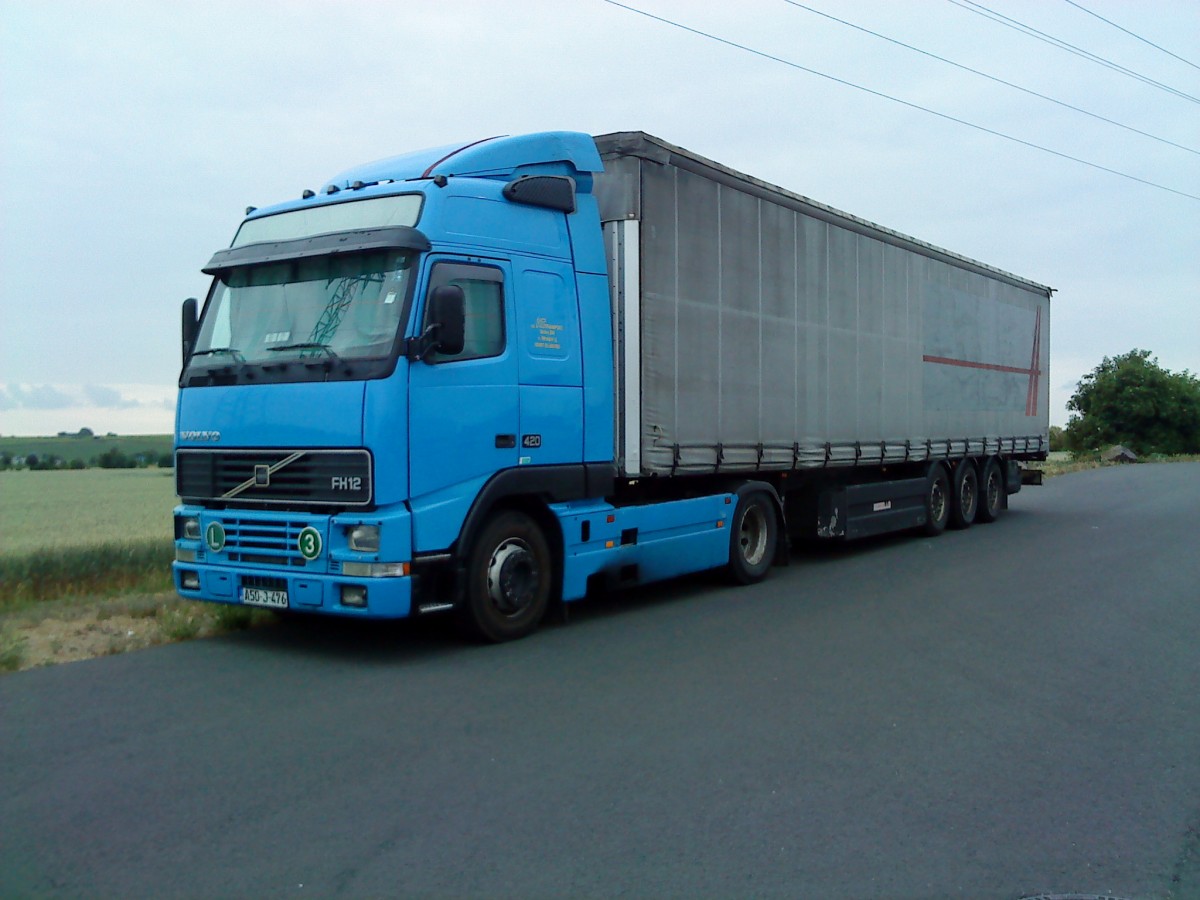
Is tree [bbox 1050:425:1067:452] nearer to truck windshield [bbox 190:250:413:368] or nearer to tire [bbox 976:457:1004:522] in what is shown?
tire [bbox 976:457:1004:522]

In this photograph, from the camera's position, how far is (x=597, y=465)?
928 centimetres

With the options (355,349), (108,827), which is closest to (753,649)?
(355,349)

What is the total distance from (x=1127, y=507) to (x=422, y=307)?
1794 centimetres

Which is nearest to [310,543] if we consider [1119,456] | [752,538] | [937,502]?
[752,538]

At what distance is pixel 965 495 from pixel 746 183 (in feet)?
28.0

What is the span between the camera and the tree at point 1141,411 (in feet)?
218

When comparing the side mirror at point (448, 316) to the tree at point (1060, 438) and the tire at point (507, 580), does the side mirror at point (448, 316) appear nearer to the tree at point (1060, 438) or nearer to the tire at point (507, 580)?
the tire at point (507, 580)

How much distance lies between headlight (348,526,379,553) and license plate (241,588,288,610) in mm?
694

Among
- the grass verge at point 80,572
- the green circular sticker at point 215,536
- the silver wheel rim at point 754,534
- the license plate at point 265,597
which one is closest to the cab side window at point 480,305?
the license plate at point 265,597

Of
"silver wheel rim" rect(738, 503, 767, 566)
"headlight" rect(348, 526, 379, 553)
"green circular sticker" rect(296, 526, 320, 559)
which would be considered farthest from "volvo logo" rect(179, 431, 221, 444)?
"silver wheel rim" rect(738, 503, 767, 566)

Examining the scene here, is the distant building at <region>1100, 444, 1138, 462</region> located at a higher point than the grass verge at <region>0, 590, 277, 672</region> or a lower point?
higher

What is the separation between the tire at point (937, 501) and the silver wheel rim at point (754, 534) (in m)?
5.05

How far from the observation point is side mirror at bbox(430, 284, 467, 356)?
24.3 ft

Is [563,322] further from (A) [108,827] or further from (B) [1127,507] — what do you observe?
(B) [1127,507]
